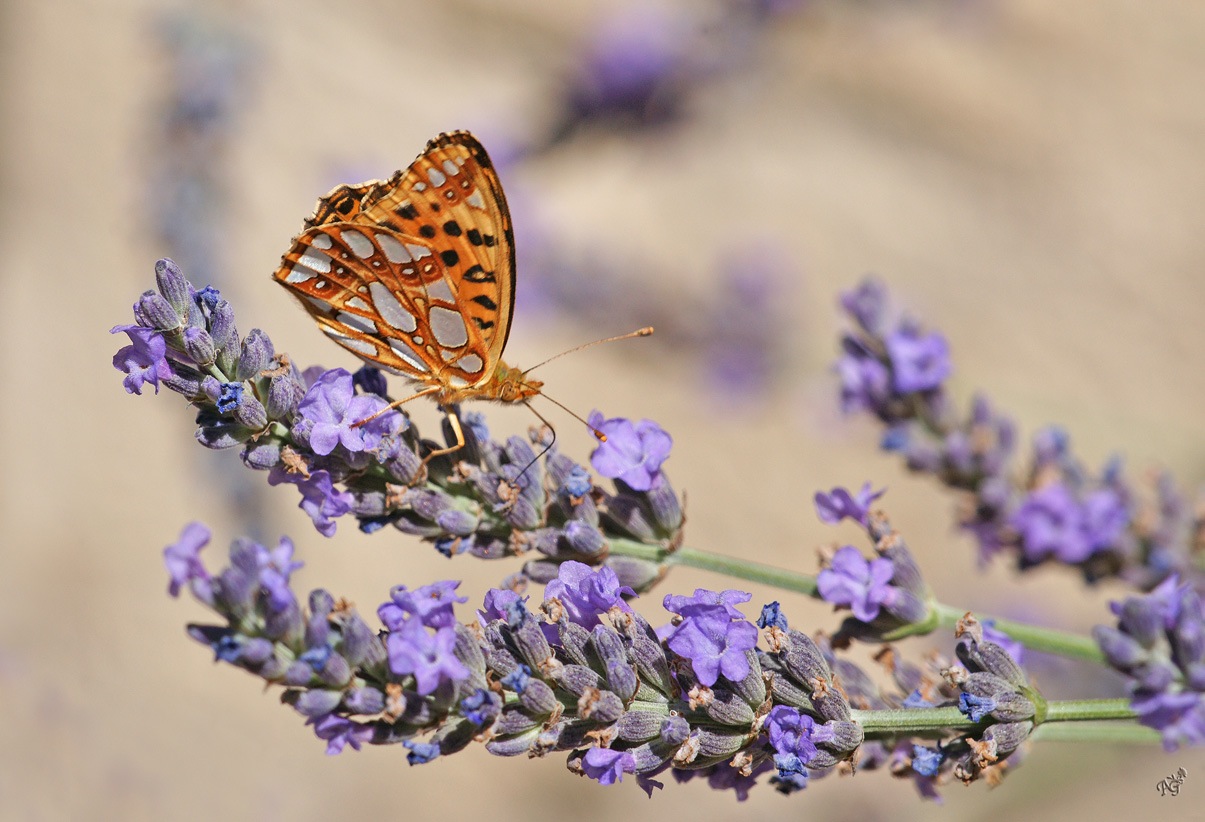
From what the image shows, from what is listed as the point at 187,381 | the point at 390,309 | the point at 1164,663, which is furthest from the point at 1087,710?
the point at 187,381

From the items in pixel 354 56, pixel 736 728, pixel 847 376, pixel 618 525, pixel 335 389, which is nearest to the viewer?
pixel 736 728

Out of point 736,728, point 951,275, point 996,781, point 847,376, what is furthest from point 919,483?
point 736,728

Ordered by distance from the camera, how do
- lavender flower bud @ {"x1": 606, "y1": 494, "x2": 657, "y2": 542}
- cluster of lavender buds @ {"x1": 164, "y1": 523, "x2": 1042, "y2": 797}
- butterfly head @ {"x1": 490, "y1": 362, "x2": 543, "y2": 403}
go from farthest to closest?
butterfly head @ {"x1": 490, "y1": 362, "x2": 543, "y2": 403} < lavender flower bud @ {"x1": 606, "y1": 494, "x2": 657, "y2": 542} < cluster of lavender buds @ {"x1": 164, "y1": 523, "x2": 1042, "y2": 797}

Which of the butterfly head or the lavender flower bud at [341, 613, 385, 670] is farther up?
the butterfly head

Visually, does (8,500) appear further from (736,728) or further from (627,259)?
(736,728)

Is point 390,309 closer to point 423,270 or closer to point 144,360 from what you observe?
point 423,270

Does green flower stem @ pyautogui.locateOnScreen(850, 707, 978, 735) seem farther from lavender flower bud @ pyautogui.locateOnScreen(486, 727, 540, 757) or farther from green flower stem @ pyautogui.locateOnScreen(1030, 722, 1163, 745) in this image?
lavender flower bud @ pyautogui.locateOnScreen(486, 727, 540, 757)

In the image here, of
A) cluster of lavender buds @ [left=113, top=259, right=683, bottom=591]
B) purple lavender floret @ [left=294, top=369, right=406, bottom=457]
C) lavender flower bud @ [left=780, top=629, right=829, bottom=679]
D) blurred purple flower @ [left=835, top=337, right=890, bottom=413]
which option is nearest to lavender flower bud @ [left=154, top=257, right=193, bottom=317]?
cluster of lavender buds @ [left=113, top=259, right=683, bottom=591]
